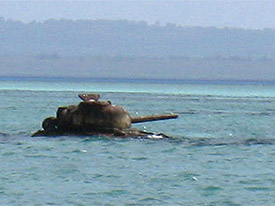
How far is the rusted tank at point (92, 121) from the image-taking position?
4781cm

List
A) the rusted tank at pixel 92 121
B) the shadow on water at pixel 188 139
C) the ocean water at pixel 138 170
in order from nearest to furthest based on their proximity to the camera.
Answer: the ocean water at pixel 138 170, the rusted tank at pixel 92 121, the shadow on water at pixel 188 139

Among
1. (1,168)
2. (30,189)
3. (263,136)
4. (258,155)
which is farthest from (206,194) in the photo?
(263,136)

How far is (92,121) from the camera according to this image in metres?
48.4

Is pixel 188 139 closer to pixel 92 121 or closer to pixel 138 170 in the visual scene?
pixel 92 121

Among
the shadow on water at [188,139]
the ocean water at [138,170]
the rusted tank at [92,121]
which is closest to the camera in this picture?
the ocean water at [138,170]

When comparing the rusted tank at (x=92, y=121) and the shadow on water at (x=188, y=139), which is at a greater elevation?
the rusted tank at (x=92, y=121)

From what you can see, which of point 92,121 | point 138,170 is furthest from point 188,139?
point 138,170

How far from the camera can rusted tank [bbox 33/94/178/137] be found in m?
47.8

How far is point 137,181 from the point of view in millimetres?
34188

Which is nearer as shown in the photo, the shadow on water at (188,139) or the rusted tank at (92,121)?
the rusted tank at (92,121)

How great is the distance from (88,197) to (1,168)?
8.19 metres

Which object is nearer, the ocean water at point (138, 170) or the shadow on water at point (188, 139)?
the ocean water at point (138, 170)

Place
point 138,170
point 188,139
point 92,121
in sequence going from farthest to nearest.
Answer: point 188,139 → point 92,121 → point 138,170

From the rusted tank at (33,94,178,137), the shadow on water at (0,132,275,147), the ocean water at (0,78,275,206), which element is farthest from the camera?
the shadow on water at (0,132,275,147)
